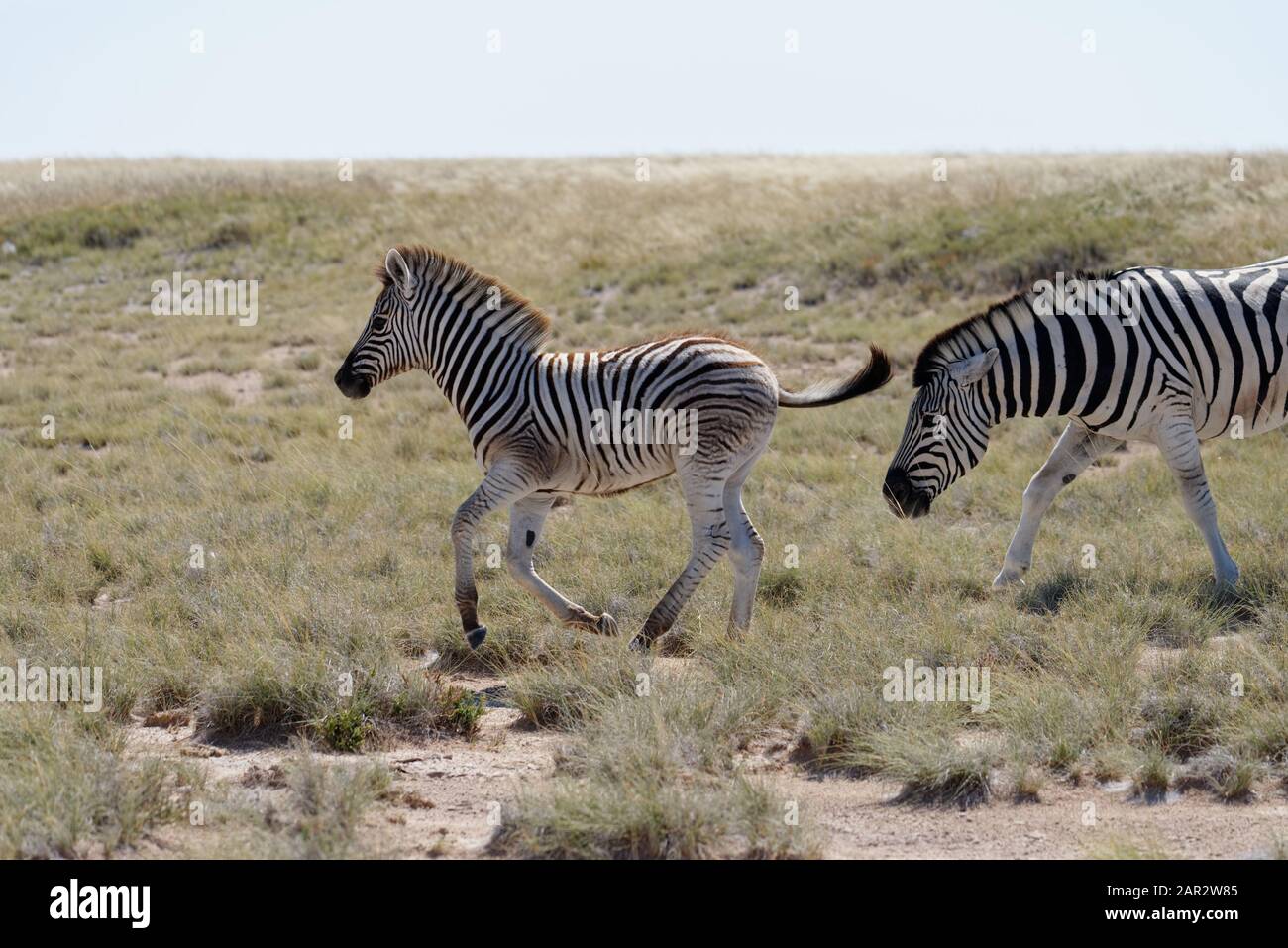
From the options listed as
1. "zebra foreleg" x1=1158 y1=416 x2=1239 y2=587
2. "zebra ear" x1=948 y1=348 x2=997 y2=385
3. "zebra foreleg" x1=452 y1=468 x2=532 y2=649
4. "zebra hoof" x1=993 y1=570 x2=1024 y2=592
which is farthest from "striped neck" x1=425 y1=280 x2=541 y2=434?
"zebra foreleg" x1=1158 y1=416 x2=1239 y2=587

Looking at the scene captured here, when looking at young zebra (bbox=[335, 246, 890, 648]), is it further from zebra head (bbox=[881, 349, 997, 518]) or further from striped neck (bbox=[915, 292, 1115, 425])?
striped neck (bbox=[915, 292, 1115, 425])

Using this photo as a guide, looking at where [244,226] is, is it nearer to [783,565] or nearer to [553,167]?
[553,167]

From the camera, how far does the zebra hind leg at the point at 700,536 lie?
7.98m

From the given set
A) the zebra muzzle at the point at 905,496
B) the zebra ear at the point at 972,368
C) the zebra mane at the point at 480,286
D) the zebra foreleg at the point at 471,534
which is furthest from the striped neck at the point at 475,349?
the zebra ear at the point at 972,368

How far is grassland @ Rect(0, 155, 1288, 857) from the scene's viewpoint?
537 centimetres

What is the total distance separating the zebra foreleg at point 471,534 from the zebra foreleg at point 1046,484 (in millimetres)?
3758

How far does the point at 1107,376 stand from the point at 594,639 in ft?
13.3

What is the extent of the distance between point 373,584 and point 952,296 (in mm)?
14198

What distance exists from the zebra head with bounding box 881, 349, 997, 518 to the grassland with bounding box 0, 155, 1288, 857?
732 mm

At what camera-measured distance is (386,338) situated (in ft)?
28.7

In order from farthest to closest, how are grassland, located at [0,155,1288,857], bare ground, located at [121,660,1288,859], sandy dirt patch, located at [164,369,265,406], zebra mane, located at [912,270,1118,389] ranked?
sandy dirt patch, located at [164,369,265,406] < zebra mane, located at [912,270,1118,389] < grassland, located at [0,155,1288,857] < bare ground, located at [121,660,1288,859]

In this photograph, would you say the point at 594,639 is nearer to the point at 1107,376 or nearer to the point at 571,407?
the point at 571,407
